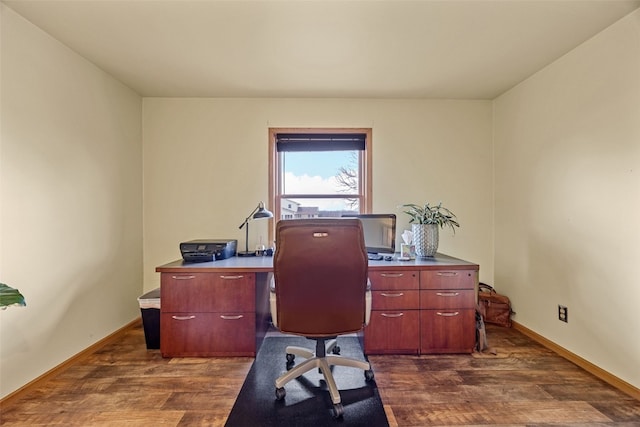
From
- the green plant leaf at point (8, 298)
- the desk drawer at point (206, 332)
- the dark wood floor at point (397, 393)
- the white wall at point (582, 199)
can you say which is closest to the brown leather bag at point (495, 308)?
the white wall at point (582, 199)

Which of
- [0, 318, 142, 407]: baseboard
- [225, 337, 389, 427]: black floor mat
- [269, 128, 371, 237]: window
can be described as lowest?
[225, 337, 389, 427]: black floor mat

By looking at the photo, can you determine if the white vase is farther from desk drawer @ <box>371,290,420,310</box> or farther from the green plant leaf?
the green plant leaf

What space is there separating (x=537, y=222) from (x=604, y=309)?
83 centimetres

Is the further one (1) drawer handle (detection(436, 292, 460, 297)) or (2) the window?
(2) the window

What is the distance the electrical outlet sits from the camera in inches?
91.7

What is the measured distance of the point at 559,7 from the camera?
1.79 meters

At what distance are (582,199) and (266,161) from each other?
275 cm

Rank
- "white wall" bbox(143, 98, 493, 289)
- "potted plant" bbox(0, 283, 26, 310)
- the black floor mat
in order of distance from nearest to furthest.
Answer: "potted plant" bbox(0, 283, 26, 310) → the black floor mat → "white wall" bbox(143, 98, 493, 289)

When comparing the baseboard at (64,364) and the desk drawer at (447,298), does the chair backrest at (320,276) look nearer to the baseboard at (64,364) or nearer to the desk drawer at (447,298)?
the desk drawer at (447,298)

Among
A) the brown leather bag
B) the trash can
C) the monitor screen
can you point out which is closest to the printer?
the trash can

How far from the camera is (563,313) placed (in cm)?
236

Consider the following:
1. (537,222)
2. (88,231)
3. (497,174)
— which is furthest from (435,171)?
(88,231)

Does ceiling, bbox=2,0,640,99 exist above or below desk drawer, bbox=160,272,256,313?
above

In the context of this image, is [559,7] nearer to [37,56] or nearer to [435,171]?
[435,171]
